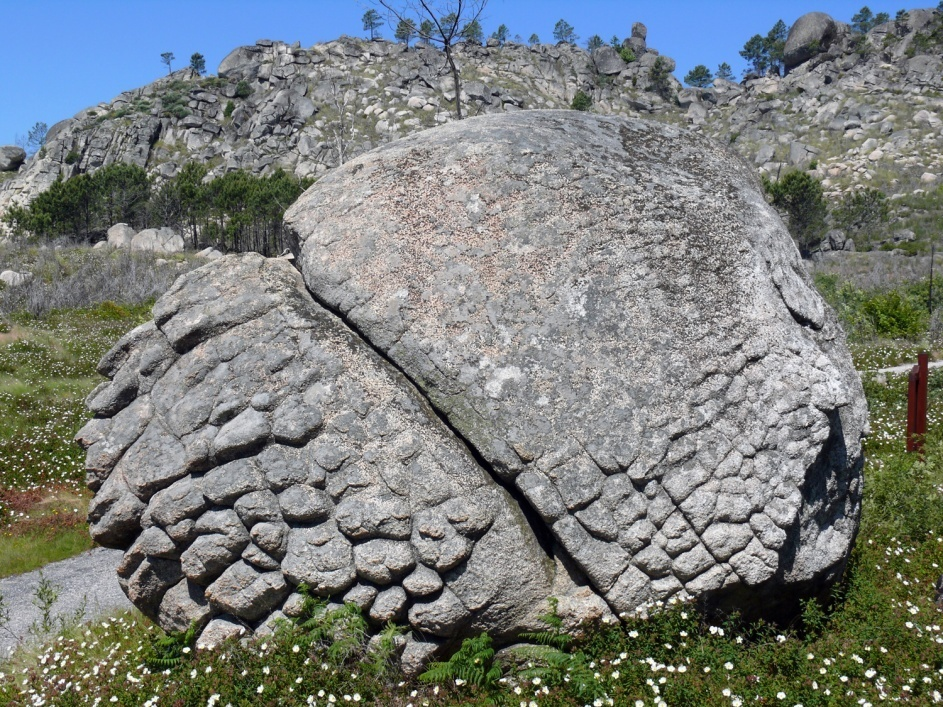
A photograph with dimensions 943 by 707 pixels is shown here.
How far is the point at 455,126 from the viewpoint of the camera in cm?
611

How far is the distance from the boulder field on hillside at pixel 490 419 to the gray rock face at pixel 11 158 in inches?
4013

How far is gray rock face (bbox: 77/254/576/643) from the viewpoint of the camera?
4496 millimetres

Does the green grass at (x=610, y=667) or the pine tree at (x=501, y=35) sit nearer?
the green grass at (x=610, y=667)

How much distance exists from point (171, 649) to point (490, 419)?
2.65 m

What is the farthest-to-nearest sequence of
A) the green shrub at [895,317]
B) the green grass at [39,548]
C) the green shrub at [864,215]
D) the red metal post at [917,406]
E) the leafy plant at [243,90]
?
the leafy plant at [243,90], the green shrub at [864,215], the green shrub at [895,317], the red metal post at [917,406], the green grass at [39,548]

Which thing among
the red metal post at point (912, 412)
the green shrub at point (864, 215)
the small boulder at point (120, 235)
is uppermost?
the small boulder at point (120, 235)

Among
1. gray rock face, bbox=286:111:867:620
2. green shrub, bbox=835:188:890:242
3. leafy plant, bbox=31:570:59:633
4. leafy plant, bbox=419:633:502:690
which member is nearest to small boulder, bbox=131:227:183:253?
leafy plant, bbox=31:570:59:633

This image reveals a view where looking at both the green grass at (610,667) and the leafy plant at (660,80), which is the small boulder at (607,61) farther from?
the green grass at (610,667)

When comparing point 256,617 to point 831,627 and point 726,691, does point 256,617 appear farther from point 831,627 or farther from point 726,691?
point 831,627

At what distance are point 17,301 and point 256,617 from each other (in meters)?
22.5

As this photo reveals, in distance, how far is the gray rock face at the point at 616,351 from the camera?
4.55 m

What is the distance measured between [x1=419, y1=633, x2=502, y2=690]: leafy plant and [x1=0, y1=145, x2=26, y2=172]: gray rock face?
10417cm

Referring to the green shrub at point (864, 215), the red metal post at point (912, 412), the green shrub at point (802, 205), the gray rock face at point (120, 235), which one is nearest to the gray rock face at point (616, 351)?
the red metal post at point (912, 412)

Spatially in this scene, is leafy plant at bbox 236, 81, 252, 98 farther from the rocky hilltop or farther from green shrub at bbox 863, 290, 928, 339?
green shrub at bbox 863, 290, 928, 339
